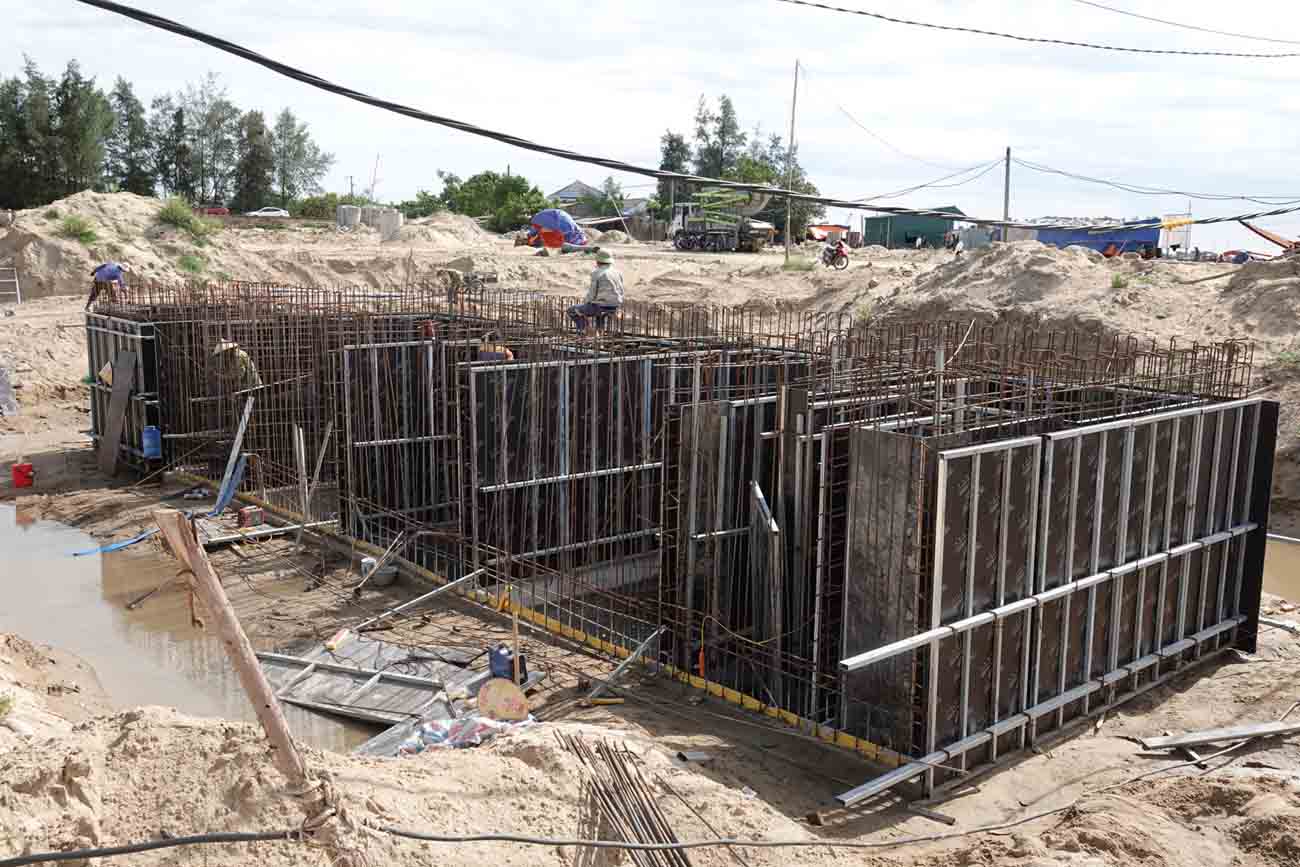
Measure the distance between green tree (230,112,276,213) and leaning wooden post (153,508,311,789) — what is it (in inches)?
2507

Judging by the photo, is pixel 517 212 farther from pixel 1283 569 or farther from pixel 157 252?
pixel 1283 569

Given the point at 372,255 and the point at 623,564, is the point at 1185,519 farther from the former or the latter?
the point at 372,255

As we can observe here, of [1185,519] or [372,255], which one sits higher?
[372,255]

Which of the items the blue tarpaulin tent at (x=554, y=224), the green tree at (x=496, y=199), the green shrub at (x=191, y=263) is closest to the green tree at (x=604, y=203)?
the green tree at (x=496, y=199)

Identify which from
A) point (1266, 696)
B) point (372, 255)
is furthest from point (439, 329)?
point (372, 255)

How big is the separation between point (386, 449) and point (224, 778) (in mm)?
8111

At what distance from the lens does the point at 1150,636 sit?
9.18 m

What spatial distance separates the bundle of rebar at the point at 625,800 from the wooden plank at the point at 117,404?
41.1 feet

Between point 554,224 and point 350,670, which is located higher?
point 554,224

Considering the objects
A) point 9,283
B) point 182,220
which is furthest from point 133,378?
point 182,220

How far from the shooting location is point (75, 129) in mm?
47844

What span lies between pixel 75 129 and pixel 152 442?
129 ft

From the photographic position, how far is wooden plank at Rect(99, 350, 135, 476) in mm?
16016

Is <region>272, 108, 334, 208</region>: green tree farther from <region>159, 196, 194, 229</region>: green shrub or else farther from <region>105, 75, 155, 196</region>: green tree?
<region>159, 196, 194, 229</region>: green shrub
